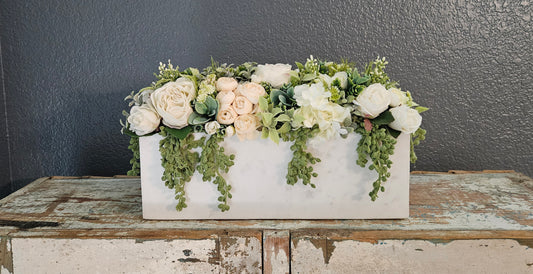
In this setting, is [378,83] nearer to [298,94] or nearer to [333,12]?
[298,94]

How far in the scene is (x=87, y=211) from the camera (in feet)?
3.79

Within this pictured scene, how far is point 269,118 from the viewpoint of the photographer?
3.18 feet

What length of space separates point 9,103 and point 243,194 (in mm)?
1212

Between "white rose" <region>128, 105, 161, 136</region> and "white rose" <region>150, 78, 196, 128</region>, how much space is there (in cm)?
2

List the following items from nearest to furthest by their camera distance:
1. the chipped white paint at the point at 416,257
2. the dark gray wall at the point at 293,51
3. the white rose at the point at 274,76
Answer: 1. the chipped white paint at the point at 416,257
2. the white rose at the point at 274,76
3. the dark gray wall at the point at 293,51

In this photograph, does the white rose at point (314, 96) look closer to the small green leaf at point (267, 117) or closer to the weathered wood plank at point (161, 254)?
the small green leaf at point (267, 117)

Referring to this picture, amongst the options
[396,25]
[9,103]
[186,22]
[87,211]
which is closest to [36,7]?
[9,103]

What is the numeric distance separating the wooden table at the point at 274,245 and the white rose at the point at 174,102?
0.27m

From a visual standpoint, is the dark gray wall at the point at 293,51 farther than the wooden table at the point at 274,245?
Yes

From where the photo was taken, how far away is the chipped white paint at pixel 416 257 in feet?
3.09

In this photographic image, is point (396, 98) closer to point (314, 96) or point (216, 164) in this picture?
point (314, 96)

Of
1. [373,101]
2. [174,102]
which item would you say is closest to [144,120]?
[174,102]

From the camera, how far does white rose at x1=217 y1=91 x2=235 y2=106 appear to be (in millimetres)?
992

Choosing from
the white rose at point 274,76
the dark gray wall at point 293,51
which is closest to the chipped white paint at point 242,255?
the white rose at point 274,76
